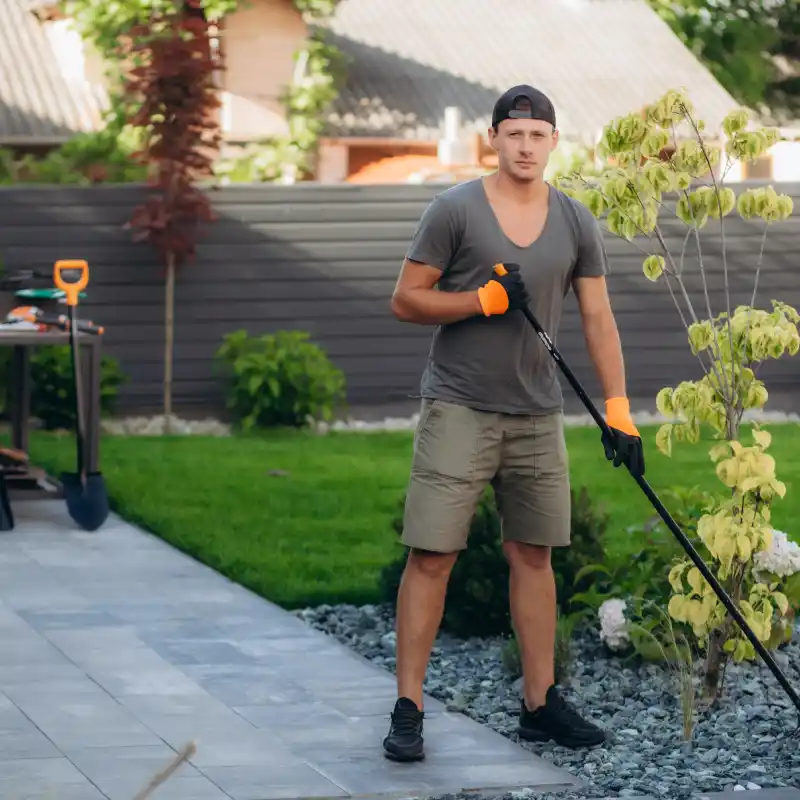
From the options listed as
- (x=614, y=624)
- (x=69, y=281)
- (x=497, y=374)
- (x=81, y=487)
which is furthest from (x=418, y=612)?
(x=69, y=281)

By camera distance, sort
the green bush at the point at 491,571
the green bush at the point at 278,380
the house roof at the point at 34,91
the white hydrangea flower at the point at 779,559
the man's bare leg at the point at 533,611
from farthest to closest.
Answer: the house roof at the point at 34,91 < the green bush at the point at 278,380 < the green bush at the point at 491,571 < the white hydrangea flower at the point at 779,559 < the man's bare leg at the point at 533,611

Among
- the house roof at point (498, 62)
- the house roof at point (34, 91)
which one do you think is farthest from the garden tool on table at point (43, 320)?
the house roof at point (498, 62)

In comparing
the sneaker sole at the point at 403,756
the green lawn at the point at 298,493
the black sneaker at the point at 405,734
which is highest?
the black sneaker at the point at 405,734

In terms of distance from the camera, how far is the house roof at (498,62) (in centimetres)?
3156

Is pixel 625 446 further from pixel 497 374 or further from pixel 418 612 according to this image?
pixel 418 612

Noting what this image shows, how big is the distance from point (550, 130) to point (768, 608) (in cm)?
161

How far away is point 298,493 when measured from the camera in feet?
32.3

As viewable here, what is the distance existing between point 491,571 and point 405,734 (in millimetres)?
1606

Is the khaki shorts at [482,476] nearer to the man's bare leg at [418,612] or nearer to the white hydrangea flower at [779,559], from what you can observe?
the man's bare leg at [418,612]

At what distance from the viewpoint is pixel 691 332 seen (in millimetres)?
5332

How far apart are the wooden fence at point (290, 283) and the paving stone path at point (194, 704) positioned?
578 cm

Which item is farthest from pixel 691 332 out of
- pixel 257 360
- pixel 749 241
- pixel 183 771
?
pixel 749 241

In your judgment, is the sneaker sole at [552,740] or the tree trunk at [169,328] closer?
the sneaker sole at [552,740]

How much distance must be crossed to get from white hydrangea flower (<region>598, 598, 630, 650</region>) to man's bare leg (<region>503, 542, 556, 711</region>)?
827 millimetres
